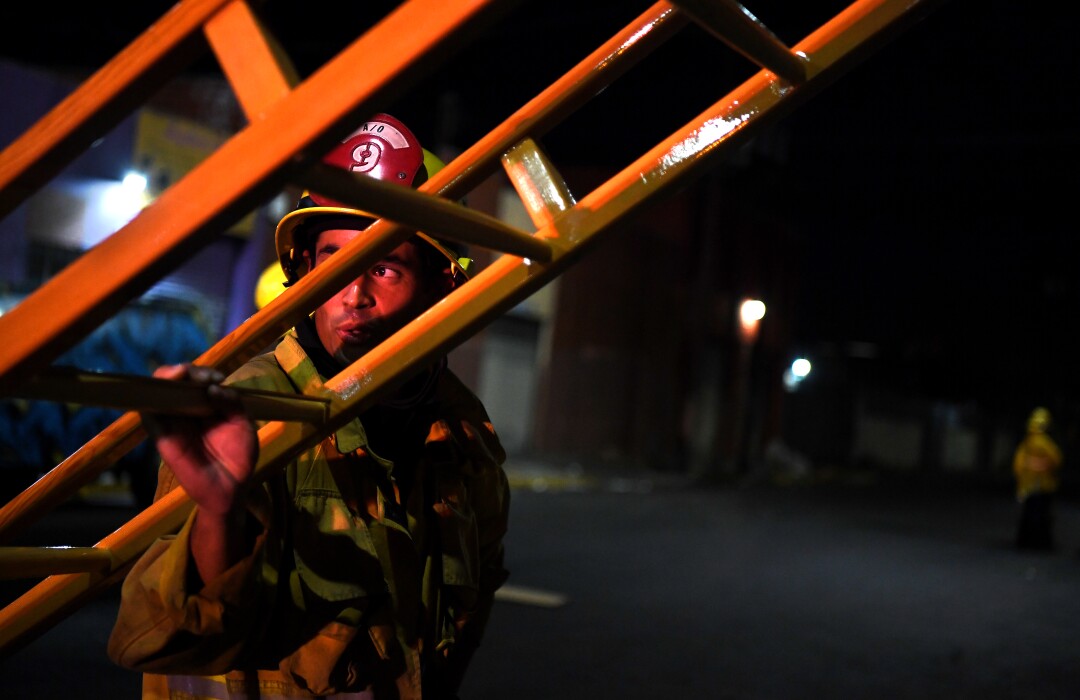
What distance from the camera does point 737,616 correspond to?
805 cm

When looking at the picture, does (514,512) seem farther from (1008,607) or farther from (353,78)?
(353,78)

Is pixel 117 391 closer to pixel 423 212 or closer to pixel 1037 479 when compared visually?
pixel 423 212

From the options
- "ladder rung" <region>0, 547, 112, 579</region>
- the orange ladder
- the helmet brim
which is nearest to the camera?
the orange ladder

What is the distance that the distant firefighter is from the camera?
1374cm

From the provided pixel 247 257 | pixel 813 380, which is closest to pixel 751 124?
pixel 247 257

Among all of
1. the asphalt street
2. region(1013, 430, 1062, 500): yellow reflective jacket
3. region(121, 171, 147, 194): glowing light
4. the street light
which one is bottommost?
the asphalt street

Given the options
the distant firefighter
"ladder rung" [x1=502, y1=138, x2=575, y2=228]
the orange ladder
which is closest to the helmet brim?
the orange ladder

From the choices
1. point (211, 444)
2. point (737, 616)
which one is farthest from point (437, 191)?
point (737, 616)

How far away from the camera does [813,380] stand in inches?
1641

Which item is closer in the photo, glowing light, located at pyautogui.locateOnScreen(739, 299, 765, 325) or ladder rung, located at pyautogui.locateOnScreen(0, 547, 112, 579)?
ladder rung, located at pyautogui.locateOnScreen(0, 547, 112, 579)

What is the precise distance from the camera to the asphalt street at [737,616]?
591 cm

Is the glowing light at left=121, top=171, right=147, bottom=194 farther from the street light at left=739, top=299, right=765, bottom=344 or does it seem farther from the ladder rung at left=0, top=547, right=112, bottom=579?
the street light at left=739, top=299, right=765, bottom=344

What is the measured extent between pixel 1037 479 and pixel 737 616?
25.3 feet

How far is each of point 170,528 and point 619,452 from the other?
27771 mm
